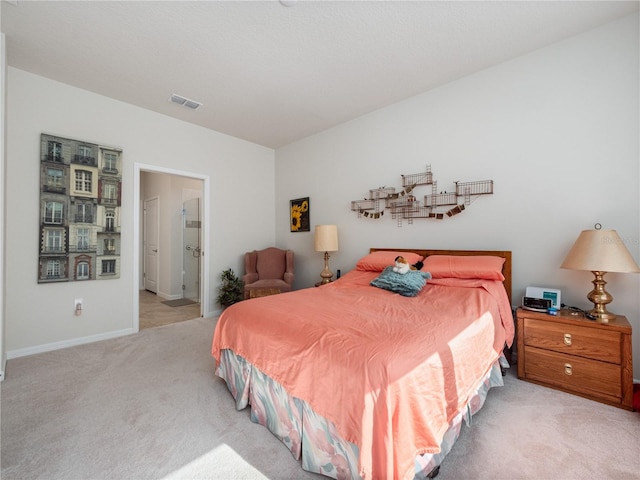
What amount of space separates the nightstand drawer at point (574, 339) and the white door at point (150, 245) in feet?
20.3

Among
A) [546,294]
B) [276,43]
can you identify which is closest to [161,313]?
[276,43]

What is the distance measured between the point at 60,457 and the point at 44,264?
2.18 metres

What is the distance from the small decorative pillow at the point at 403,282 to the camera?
240 cm

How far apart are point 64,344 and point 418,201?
162 inches

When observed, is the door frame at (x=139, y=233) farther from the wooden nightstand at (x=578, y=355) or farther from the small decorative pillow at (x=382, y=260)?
the wooden nightstand at (x=578, y=355)

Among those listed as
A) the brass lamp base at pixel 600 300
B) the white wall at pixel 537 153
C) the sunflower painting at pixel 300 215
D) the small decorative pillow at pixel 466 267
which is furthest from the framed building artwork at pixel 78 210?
the brass lamp base at pixel 600 300

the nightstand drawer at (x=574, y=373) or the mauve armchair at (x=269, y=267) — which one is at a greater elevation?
the mauve armchair at (x=269, y=267)

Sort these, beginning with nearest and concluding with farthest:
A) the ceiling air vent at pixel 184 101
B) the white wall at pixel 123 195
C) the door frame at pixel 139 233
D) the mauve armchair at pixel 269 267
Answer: the white wall at pixel 123 195 < the ceiling air vent at pixel 184 101 < the door frame at pixel 139 233 < the mauve armchair at pixel 269 267

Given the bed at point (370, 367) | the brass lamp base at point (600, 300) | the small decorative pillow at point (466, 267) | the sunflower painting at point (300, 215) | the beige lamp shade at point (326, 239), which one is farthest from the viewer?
the sunflower painting at point (300, 215)

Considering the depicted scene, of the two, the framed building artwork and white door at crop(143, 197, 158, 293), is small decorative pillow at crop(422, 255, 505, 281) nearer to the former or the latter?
the framed building artwork

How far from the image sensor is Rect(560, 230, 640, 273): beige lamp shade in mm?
1890

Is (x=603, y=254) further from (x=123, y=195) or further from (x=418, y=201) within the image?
(x=123, y=195)

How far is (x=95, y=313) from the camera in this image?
10.4ft

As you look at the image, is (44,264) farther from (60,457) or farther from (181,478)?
(181,478)
